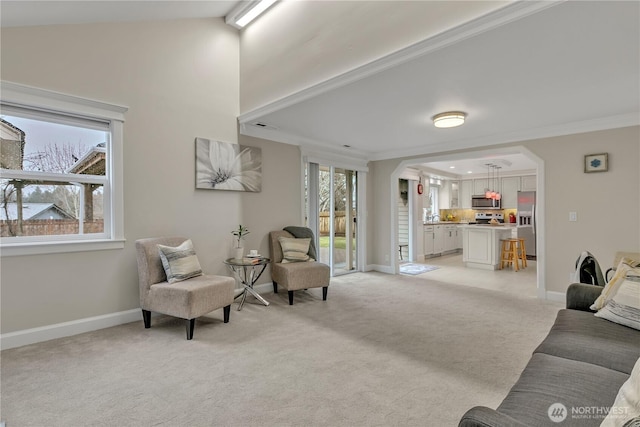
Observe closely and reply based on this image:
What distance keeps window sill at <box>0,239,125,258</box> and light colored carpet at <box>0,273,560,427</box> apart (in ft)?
2.63

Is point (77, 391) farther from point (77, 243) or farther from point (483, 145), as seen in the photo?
point (483, 145)

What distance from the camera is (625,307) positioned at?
1.94m

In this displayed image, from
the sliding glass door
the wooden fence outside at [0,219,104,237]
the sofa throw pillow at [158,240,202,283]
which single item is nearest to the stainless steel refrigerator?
the sliding glass door

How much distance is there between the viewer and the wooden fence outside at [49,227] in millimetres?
2789

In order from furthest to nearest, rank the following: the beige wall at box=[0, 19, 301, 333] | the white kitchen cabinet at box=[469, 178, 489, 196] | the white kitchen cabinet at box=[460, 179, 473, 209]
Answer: the white kitchen cabinet at box=[460, 179, 473, 209] < the white kitchen cabinet at box=[469, 178, 489, 196] < the beige wall at box=[0, 19, 301, 333]

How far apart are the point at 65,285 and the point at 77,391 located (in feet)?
4.33

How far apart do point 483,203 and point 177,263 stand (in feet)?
28.9

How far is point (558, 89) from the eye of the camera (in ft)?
9.85

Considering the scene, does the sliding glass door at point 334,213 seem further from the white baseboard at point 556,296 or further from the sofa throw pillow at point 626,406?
the sofa throw pillow at point 626,406

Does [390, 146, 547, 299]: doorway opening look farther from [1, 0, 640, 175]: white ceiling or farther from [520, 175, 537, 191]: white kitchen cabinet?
[520, 175, 537, 191]: white kitchen cabinet

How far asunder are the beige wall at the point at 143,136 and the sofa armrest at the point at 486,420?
11.3ft

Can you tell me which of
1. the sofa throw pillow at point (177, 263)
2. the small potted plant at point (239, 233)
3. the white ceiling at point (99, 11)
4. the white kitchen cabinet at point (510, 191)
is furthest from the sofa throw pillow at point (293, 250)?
the white kitchen cabinet at point (510, 191)

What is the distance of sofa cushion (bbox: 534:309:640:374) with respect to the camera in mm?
1522

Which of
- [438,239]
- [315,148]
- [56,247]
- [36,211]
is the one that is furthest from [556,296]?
[36,211]
